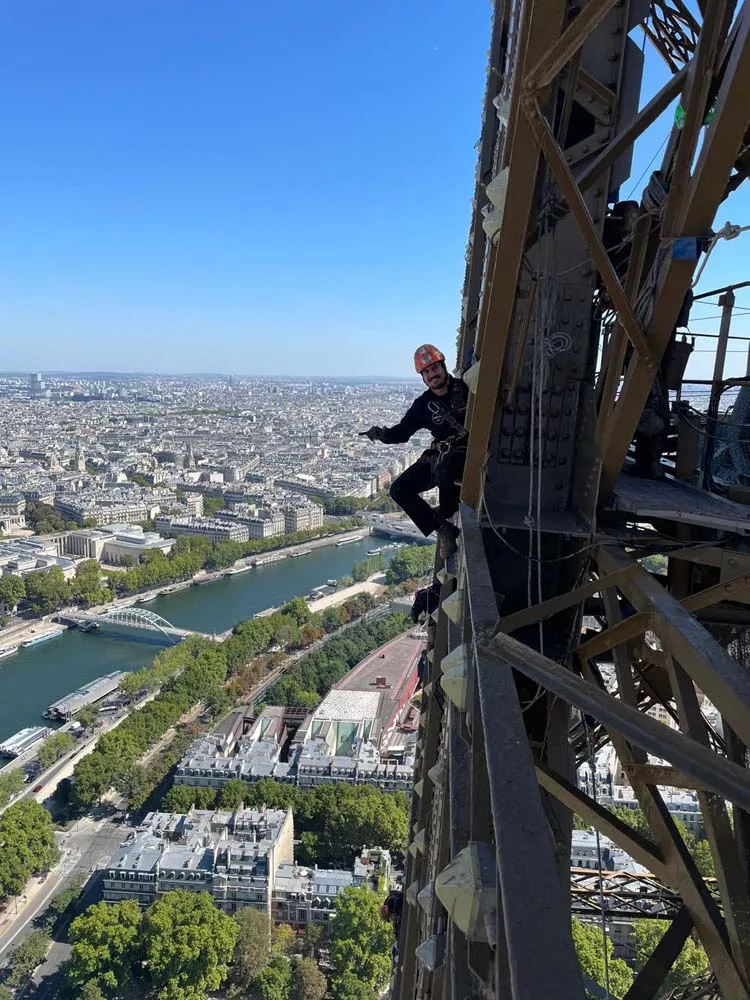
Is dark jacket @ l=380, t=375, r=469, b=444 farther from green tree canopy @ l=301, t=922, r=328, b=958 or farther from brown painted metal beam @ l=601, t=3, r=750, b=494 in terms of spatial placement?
green tree canopy @ l=301, t=922, r=328, b=958

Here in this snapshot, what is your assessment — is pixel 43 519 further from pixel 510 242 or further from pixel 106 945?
pixel 510 242

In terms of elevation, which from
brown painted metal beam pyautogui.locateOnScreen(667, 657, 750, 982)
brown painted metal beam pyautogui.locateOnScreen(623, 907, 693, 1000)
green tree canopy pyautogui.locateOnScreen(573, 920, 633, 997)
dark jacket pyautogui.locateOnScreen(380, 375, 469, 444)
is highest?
dark jacket pyautogui.locateOnScreen(380, 375, 469, 444)

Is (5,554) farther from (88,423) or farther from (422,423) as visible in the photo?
(88,423)

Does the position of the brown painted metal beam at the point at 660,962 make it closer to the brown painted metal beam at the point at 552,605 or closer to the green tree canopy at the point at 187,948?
the brown painted metal beam at the point at 552,605

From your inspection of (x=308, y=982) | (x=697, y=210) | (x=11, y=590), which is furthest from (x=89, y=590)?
(x=697, y=210)

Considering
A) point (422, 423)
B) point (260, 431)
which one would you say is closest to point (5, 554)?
point (422, 423)

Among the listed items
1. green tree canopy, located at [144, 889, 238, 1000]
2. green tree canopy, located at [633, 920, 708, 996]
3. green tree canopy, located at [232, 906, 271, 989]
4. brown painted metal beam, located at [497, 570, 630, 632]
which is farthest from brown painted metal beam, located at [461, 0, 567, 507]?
green tree canopy, located at [232, 906, 271, 989]
